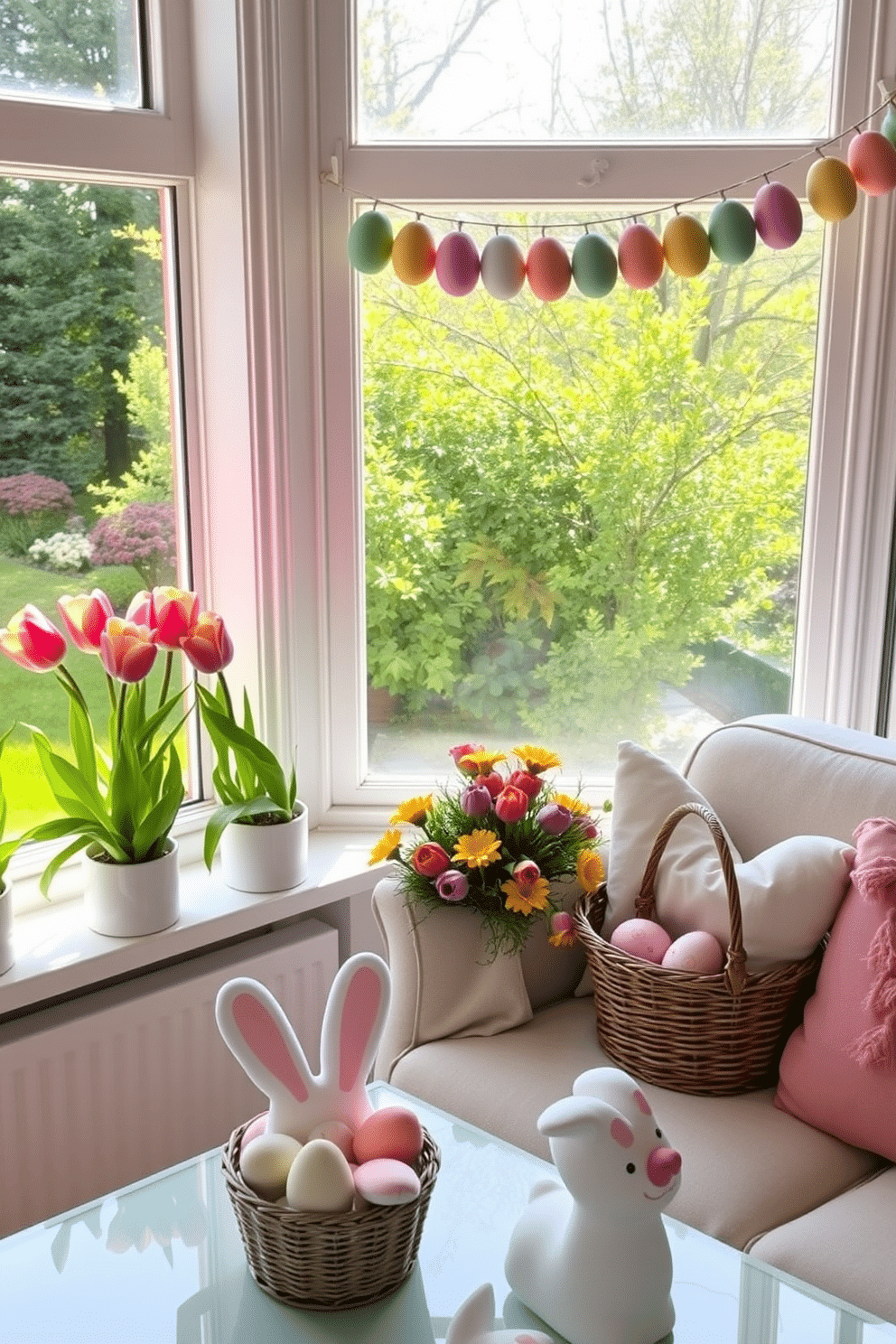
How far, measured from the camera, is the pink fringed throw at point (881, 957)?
149 centimetres

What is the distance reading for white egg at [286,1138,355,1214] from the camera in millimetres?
1094

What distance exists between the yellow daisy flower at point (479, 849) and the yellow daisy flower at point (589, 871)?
141mm

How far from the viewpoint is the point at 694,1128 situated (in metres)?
1.54

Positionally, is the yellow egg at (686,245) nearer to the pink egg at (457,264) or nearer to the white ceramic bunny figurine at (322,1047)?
the pink egg at (457,264)

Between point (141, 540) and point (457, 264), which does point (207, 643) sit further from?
point (457, 264)

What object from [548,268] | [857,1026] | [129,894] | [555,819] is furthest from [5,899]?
[548,268]

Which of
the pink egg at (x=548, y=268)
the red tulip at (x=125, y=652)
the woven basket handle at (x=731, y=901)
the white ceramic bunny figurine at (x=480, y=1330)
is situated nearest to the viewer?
the white ceramic bunny figurine at (x=480, y=1330)

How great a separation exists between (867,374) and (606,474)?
46 cm

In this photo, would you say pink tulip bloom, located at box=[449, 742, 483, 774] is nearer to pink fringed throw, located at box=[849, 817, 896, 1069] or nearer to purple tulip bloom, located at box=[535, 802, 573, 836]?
purple tulip bloom, located at box=[535, 802, 573, 836]

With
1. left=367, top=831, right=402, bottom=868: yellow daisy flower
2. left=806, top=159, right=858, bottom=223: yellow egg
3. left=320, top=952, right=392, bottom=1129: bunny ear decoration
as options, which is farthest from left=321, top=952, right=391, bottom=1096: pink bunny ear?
left=806, top=159, right=858, bottom=223: yellow egg

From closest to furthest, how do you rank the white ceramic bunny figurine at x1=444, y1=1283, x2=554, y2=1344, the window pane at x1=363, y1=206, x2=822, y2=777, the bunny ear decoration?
1. the white ceramic bunny figurine at x1=444, y1=1283, x2=554, y2=1344
2. the bunny ear decoration
3. the window pane at x1=363, y1=206, x2=822, y2=777

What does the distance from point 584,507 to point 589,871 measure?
720 millimetres

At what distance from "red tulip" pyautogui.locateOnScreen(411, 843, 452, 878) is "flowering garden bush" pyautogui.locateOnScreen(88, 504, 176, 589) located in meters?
0.70

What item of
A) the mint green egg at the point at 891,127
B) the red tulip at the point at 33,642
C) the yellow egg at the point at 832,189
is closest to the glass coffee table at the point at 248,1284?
the red tulip at the point at 33,642
